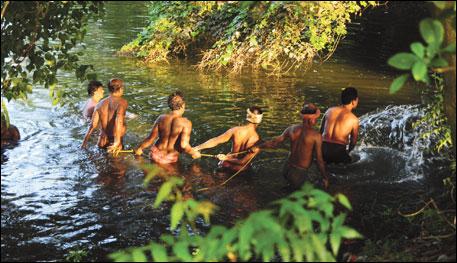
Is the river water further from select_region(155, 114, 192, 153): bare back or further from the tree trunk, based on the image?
the tree trunk

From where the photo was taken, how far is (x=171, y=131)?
9.52 m

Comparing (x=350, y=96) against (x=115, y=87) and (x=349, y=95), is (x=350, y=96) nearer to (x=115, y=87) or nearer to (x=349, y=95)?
(x=349, y=95)

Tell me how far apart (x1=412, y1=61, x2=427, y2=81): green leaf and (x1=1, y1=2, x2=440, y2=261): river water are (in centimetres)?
395

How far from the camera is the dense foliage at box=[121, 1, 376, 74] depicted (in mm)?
14805

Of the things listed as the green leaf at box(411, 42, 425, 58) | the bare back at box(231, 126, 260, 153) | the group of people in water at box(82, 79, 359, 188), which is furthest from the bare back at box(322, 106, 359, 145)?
the green leaf at box(411, 42, 425, 58)

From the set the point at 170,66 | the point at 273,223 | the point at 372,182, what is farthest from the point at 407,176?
the point at 170,66

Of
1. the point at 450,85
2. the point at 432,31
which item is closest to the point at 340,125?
the point at 450,85

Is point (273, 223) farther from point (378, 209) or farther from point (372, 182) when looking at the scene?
point (372, 182)

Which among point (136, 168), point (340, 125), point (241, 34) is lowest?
point (136, 168)

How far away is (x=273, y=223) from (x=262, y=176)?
5659mm

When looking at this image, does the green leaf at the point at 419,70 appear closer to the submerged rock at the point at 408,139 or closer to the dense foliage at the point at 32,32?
the submerged rock at the point at 408,139

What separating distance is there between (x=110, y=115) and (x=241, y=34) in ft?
23.4

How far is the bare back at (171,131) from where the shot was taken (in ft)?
31.0

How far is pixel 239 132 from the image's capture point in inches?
368
